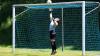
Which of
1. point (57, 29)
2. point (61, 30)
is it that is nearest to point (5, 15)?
point (57, 29)

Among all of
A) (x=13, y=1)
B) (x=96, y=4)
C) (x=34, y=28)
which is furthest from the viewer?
(x=13, y=1)

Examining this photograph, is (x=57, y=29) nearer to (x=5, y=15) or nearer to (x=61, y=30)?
(x=61, y=30)

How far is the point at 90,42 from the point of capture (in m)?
26.2

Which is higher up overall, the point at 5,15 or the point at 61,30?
the point at 5,15

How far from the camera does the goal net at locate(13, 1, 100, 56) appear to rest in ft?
87.6

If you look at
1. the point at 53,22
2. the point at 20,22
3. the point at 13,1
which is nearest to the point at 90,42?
the point at 53,22

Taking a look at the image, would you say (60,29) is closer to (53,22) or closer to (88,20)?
(88,20)

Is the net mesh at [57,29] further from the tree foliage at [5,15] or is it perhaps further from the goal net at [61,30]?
the tree foliage at [5,15]

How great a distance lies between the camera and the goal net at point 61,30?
2669 cm

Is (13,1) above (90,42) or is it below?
above

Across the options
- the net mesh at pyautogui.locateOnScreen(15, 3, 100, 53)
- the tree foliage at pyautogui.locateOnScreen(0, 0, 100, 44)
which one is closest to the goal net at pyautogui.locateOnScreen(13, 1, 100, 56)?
the net mesh at pyautogui.locateOnScreen(15, 3, 100, 53)

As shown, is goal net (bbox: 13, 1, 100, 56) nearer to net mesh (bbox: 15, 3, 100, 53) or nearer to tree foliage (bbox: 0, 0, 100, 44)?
net mesh (bbox: 15, 3, 100, 53)

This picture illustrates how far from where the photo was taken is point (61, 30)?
27766mm

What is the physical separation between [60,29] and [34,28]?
2182 millimetres
